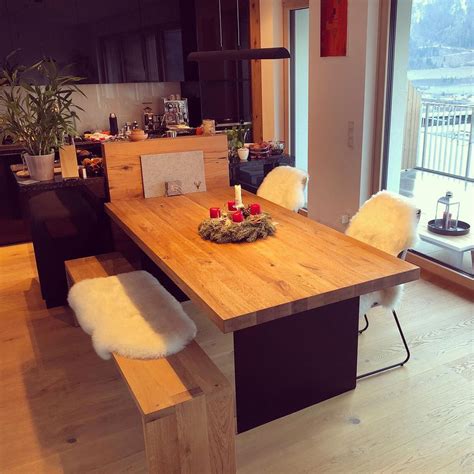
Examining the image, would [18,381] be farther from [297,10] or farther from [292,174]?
[297,10]

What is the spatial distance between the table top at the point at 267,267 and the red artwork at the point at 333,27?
1.92 m

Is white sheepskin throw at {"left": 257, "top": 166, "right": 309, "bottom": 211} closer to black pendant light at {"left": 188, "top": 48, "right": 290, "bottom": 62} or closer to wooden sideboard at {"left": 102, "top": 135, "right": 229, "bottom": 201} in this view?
wooden sideboard at {"left": 102, "top": 135, "right": 229, "bottom": 201}

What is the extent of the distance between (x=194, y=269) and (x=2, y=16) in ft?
14.2

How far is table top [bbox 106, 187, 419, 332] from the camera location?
1726 mm

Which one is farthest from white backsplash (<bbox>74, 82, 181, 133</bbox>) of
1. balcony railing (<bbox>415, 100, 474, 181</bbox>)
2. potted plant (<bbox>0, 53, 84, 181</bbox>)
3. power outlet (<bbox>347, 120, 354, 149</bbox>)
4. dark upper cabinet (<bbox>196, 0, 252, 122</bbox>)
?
balcony railing (<bbox>415, 100, 474, 181</bbox>)

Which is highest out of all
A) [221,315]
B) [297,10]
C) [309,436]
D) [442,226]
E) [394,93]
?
[297,10]

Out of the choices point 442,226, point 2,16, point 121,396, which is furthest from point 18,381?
point 2,16

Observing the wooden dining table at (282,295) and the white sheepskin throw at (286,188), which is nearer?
the wooden dining table at (282,295)

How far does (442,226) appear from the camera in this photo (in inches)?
148

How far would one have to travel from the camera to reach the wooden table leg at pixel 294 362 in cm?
212

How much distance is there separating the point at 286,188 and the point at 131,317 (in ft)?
4.75

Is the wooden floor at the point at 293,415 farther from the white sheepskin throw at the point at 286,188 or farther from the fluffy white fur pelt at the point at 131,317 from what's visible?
the white sheepskin throw at the point at 286,188

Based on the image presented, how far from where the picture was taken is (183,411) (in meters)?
1.70

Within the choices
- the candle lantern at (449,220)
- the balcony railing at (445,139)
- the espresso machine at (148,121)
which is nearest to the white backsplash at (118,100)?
the espresso machine at (148,121)
